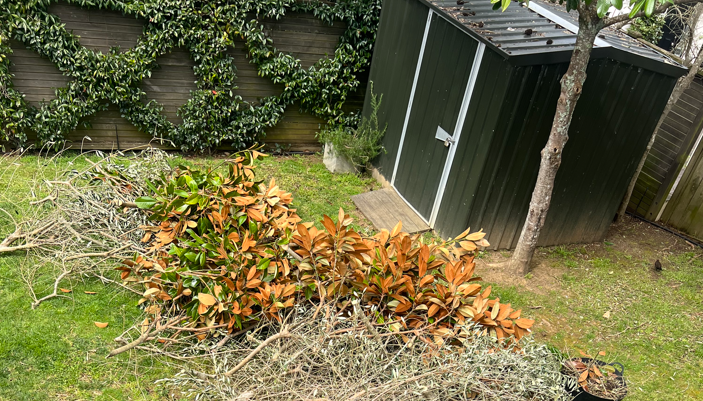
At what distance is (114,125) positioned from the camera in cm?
695

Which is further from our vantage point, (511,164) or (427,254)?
(511,164)

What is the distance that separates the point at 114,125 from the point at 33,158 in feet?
3.51

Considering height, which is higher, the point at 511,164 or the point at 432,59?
the point at 432,59

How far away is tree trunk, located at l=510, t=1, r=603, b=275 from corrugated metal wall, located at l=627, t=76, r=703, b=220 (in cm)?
248

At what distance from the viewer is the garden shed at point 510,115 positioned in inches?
193

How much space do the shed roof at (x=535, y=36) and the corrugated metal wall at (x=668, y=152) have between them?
1.02 meters

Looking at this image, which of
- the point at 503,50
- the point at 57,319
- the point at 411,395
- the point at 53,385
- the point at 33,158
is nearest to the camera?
the point at 411,395

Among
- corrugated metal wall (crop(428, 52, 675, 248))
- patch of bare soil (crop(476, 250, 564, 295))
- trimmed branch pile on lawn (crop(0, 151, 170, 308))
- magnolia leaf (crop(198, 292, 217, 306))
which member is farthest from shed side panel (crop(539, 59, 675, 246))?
trimmed branch pile on lawn (crop(0, 151, 170, 308))

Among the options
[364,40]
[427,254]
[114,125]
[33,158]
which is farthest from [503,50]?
[33,158]

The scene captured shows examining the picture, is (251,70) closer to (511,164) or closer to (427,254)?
(511,164)

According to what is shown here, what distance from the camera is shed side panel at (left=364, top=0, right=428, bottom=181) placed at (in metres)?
6.19

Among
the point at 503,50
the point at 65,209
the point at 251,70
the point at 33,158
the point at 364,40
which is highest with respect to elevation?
the point at 503,50

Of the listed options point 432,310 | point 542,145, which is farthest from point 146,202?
point 542,145

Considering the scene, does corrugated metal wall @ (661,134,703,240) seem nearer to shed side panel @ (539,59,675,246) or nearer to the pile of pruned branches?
shed side panel @ (539,59,675,246)
